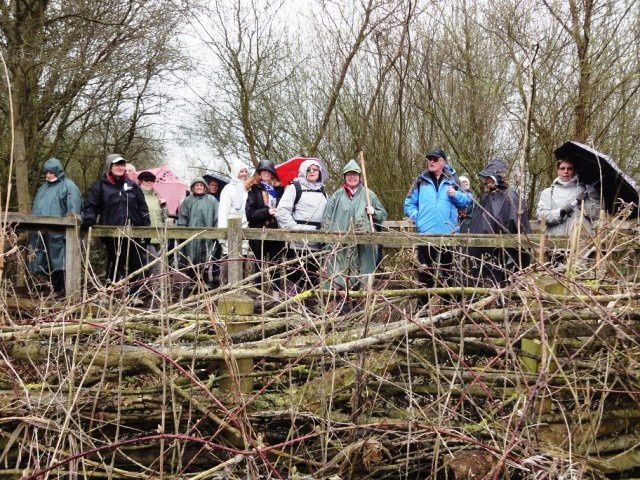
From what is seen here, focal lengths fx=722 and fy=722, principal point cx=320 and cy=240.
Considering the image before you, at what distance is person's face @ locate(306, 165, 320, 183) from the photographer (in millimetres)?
7164

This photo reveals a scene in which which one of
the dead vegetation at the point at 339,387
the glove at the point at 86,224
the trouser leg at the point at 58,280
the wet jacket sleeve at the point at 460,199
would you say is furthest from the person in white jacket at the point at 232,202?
the dead vegetation at the point at 339,387

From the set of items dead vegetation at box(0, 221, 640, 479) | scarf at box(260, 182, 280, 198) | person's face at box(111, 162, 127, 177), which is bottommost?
dead vegetation at box(0, 221, 640, 479)

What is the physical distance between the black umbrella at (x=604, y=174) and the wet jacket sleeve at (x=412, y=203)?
1.34m

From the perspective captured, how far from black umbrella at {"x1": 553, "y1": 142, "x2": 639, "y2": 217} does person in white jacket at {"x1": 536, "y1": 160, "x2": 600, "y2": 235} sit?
0.20 feet

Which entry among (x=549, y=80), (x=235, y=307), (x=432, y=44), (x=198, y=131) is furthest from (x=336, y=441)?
(x=198, y=131)

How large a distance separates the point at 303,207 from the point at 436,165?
1.35 m

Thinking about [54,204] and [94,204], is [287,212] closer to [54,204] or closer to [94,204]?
[94,204]

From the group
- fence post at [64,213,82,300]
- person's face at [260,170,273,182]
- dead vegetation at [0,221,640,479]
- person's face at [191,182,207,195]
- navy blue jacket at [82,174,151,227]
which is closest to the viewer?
dead vegetation at [0,221,640,479]

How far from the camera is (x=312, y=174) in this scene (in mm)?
7168

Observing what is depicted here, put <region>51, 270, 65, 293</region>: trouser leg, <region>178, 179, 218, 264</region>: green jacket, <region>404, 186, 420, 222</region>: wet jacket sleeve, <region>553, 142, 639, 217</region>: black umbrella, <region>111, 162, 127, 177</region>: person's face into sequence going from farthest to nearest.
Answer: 1. <region>178, 179, 218, 264</region>: green jacket
2. <region>51, 270, 65, 293</region>: trouser leg
3. <region>111, 162, 127, 177</region>: person's face
4. <region>404, 186, 420, 222</region>: wet jacket sleeve
5. <region>553, 142, 639, 217</region>: black umbrella

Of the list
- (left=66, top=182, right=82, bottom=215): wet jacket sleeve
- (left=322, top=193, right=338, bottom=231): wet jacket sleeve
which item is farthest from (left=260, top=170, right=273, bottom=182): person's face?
(left=66, top=182, right=82, bottom=215): wet jacket sleeve

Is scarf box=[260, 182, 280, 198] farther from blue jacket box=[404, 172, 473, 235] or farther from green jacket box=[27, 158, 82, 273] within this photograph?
green jacket box=[27, 158, 82, 273]

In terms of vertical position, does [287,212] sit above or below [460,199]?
below

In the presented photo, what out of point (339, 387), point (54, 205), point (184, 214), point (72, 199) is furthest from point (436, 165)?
point (54, 205)
